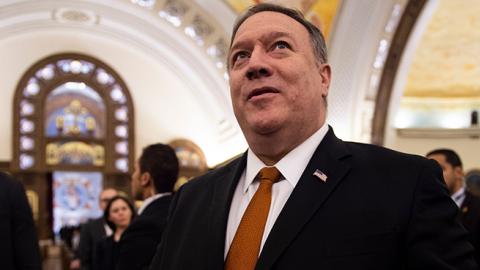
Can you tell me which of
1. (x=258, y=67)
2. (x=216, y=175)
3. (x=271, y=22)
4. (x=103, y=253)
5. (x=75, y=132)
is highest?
(x=75, y=132)

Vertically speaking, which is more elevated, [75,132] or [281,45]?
[75,132]

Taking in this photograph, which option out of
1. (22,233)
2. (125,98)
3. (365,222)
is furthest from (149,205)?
(125,98)

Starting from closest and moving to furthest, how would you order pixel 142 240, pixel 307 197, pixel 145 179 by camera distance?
pixel 307 197, pixel 142 240, pixel 145 179

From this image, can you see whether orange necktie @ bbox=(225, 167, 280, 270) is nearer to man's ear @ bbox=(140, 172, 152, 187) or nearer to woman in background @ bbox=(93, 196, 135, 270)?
man's ear @ bbox=(140, 172, 152, 187)

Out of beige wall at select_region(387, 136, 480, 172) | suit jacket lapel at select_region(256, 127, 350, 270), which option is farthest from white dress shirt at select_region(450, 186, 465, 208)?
beige wall at select_region(387, 136, 480, 172)

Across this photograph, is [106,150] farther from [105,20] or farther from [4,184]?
[4,184]

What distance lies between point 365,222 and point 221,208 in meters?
0.42

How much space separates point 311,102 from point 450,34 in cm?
1515

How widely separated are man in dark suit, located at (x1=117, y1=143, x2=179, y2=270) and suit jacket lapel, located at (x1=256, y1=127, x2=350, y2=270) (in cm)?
207

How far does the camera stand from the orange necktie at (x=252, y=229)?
153 cm

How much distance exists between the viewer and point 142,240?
353 cm

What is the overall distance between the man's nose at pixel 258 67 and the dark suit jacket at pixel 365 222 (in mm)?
245

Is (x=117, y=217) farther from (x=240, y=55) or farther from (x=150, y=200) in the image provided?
(x=240, y=55)

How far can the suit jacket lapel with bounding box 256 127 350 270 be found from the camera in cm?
144
